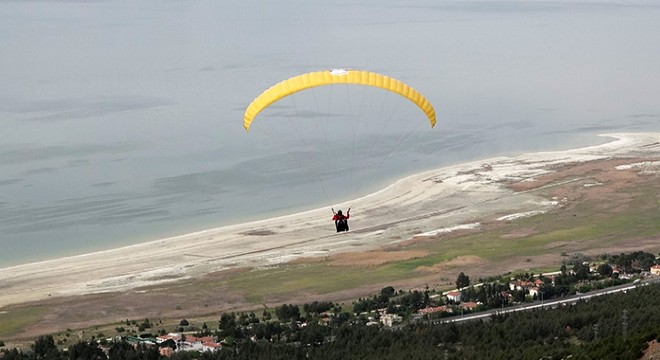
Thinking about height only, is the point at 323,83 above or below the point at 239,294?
above

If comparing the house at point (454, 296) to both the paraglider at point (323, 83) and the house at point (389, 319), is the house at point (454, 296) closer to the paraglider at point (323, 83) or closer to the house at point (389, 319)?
the house at point (389, 319)

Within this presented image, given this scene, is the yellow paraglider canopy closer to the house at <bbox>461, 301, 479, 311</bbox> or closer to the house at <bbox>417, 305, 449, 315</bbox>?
the house at <bbox>417, 305, 449, 315</bbox>

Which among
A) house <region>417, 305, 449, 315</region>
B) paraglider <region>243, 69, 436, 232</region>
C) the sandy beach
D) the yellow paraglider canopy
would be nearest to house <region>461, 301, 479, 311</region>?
house <region>417, 305, 449, 315</region>

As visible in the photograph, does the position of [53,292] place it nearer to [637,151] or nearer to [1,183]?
[1,183]

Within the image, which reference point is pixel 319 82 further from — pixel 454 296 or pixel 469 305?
pixel 454 296

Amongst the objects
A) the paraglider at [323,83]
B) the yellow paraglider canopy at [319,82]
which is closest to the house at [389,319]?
the paraglider at [323,83]

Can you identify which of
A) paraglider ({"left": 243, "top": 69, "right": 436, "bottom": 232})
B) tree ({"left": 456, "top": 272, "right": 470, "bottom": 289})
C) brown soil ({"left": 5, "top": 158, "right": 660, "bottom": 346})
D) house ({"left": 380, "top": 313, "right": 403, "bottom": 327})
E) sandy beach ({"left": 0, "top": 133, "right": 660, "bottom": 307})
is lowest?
house ({"left": 380, "top": 313, "right": 403, "bottom": 327})

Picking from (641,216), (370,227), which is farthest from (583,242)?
(370,227)

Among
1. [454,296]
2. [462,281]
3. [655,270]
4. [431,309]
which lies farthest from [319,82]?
[655,270]
